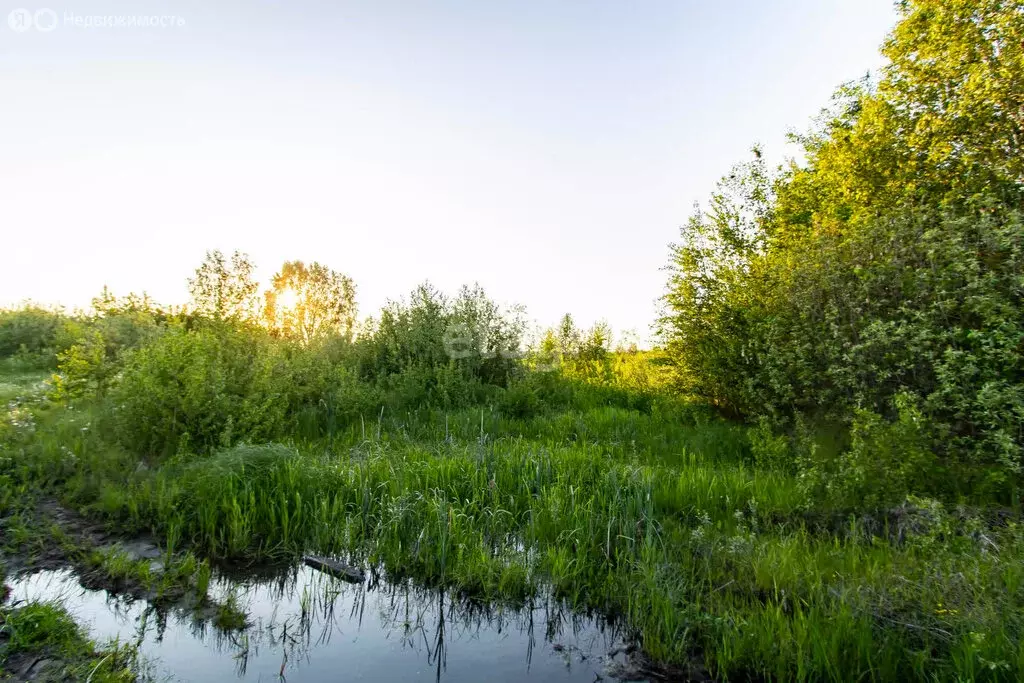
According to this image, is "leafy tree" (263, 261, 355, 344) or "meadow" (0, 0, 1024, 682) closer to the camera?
"meadow" (0, 0, 1024, 682)

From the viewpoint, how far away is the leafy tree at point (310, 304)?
13273 millimetres

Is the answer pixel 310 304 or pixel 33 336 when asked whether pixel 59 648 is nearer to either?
pixel 310 304

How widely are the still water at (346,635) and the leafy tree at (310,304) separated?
8793mm

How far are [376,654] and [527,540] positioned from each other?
6.16 feet

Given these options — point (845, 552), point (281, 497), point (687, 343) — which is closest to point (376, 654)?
point (281, 497)

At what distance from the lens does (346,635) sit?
4238 mm

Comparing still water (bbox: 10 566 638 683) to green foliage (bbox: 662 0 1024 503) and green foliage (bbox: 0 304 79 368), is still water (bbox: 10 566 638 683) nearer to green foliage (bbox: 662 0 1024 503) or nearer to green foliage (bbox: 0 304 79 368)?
green foliage (bbox: 662 0 1024 503)

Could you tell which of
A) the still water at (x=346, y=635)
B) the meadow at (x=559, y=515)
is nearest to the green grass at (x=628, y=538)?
the meadow at (x=559, y=515)

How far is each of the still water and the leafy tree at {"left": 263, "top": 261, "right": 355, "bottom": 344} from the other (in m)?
8.79

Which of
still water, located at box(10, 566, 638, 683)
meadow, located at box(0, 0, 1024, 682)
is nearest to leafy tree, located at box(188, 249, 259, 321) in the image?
meadow, located at box(0, 0, 1024, 682)

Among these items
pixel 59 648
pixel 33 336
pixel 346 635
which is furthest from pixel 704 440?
pixel 33 336

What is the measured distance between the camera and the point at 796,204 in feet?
46.4

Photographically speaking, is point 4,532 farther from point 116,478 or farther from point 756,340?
point 756,340

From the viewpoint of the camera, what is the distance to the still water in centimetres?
380
